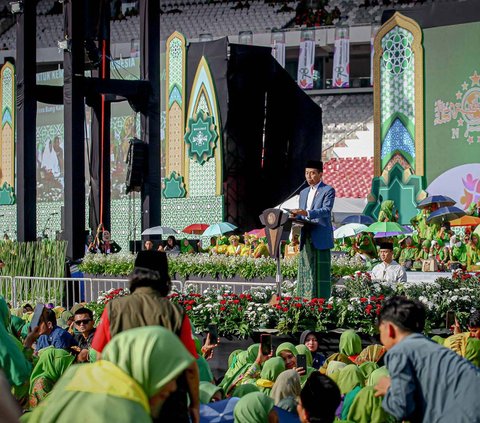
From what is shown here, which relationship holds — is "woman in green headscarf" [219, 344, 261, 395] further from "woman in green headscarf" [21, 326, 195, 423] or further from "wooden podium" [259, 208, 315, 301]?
"woman in green headscarf" [21, 326, 195, 423]

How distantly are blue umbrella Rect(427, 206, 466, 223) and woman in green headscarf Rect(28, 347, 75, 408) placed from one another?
1324 centimetres

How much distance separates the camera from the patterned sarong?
1033 cm

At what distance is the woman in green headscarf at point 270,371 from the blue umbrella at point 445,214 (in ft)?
42.4

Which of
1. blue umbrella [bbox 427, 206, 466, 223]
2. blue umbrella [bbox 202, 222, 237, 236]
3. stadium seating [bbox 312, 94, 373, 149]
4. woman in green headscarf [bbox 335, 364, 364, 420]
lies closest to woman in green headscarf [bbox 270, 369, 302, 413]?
woman in green headscarf [bbox 335, 364, 364, 420]

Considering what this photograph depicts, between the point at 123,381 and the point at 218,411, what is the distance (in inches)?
96.2

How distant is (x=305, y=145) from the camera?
29.0 meters

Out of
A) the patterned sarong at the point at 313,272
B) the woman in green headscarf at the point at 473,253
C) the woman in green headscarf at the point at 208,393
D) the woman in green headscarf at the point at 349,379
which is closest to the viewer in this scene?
the woman in green headscarf at the point at 208,393

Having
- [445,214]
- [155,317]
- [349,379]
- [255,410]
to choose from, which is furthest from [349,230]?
[155,317]

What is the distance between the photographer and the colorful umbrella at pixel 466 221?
19.5 meters

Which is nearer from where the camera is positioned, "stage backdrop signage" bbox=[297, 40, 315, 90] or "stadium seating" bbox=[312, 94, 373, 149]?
"stage backdrop signage" bbox=[297, 40, 315, 90]

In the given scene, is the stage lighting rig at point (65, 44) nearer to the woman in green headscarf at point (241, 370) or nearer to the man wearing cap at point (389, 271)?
the man wearing cap at point (389, 271)

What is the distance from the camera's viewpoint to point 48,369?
675 cm

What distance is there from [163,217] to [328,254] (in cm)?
1793

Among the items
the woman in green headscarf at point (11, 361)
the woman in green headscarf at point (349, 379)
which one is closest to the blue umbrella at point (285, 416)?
the woman in green headscarf at point (349, 379)
